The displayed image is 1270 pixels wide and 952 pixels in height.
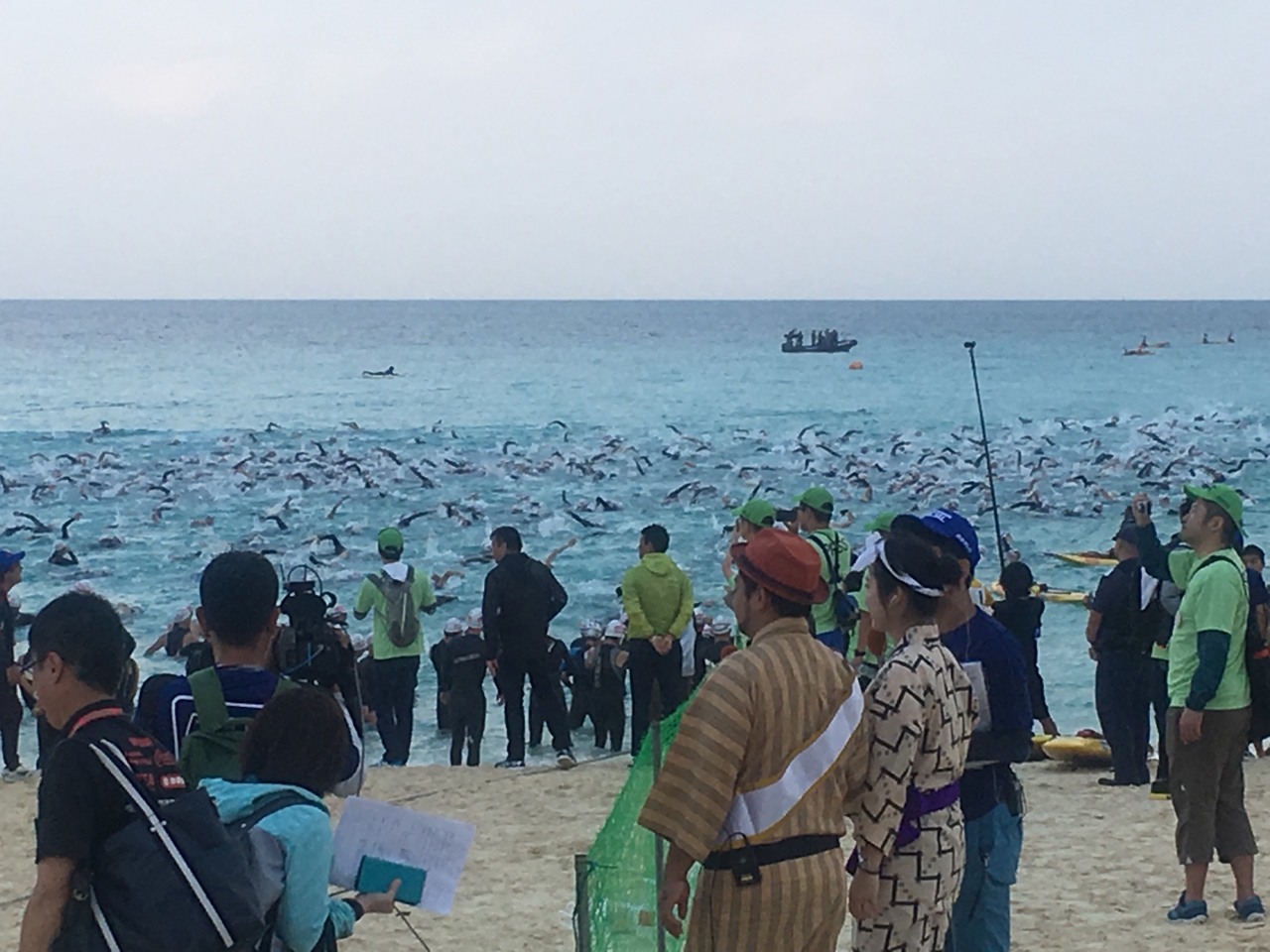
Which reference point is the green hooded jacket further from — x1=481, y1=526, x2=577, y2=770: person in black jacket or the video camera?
the video camera

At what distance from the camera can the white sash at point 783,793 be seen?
12.4 ft

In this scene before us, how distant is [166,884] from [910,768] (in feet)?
6.07

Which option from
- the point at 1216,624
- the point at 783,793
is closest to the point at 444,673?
the point at 1216,624

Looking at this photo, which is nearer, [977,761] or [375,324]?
[977,761]

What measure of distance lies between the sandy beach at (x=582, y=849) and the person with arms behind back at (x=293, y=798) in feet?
12.7

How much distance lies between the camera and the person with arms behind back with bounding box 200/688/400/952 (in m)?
3.27

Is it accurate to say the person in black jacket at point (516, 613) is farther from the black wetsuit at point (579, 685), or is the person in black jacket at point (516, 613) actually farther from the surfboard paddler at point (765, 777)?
the surfboard paddler at point (765, 777)

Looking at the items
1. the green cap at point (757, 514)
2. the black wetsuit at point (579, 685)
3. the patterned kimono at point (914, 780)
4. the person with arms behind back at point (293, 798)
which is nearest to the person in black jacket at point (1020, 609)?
the green cap at point (757, 514)

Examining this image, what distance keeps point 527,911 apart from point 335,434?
54.2 meters

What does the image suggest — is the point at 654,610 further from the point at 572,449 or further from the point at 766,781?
the point at 572,449

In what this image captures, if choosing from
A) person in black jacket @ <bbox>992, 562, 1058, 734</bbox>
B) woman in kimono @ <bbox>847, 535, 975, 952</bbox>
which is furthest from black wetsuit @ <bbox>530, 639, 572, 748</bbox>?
woman in kimono @ <bbox>847, 535, 975, 952</bbox>

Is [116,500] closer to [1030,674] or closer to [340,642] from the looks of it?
[1030,674]

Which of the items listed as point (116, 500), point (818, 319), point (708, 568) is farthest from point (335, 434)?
point (818, 319)

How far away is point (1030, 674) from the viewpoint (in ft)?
31.2
